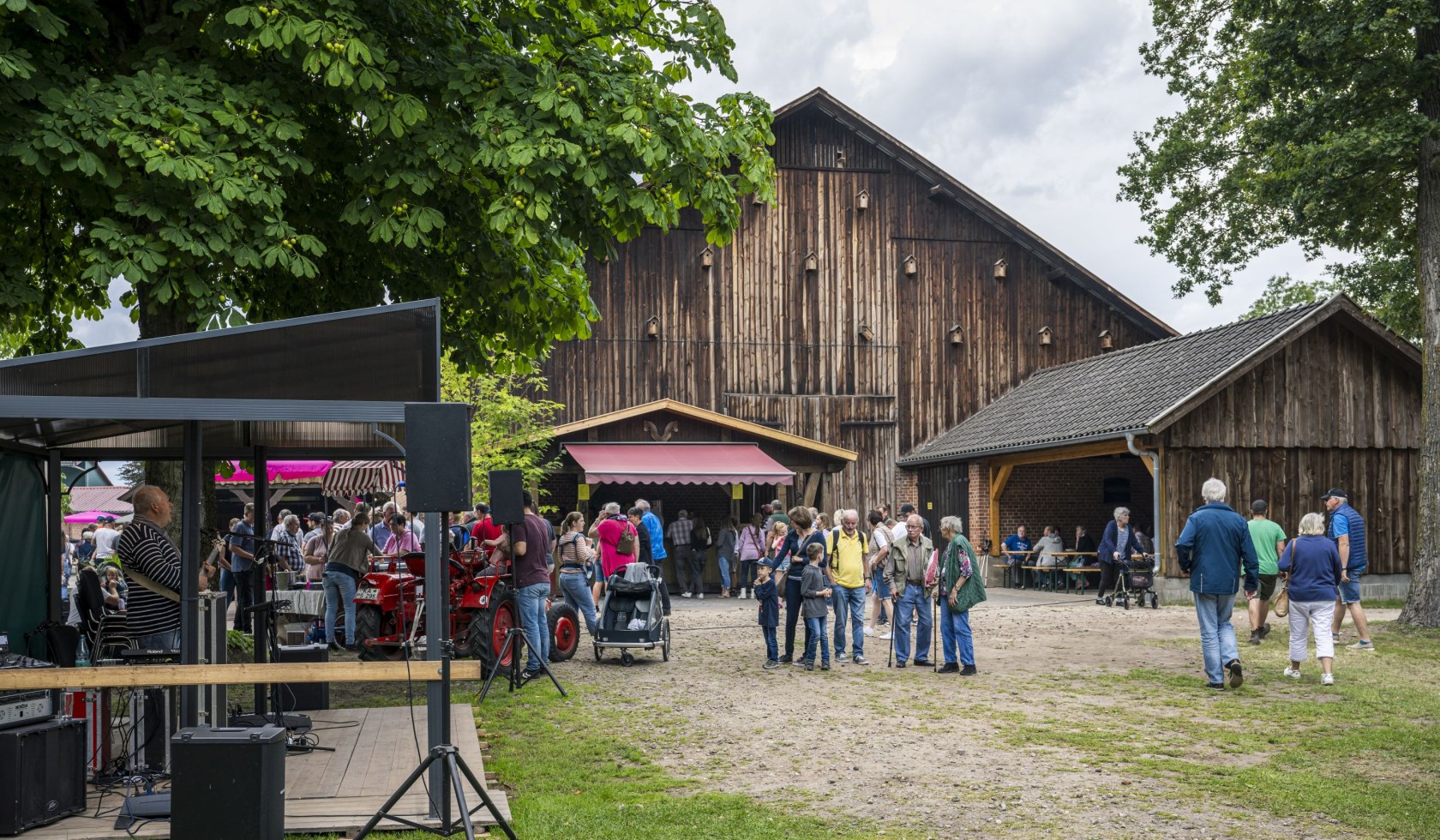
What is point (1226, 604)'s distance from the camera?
1143cm

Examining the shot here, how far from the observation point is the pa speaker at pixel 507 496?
1084 cm

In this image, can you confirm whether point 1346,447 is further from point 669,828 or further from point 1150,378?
point 669,828

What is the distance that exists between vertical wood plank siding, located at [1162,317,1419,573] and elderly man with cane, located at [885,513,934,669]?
30.9ft

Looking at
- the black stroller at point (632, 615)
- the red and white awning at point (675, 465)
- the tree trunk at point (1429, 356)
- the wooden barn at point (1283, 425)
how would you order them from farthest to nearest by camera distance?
the red and white awning at point (675, 465), the wooden barn at point (1283, 425), the tree trunk at point (1429, 356), the black stroller at point (632, 615)

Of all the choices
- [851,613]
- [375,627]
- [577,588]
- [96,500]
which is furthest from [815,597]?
[96,500]

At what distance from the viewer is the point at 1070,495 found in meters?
27.7

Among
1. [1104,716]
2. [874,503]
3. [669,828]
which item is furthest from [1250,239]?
[669,828]

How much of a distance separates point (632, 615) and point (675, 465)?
33.2ft

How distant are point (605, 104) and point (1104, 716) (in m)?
6.23

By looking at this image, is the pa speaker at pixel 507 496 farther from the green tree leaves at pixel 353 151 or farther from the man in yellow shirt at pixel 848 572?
the man in yellow shirt at pixel 848 572

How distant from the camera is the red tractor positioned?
12359 mm

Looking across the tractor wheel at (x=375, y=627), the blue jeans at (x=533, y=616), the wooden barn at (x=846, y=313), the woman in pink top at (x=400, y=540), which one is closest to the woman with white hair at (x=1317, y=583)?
the blue jeans at (x=533, y=616)

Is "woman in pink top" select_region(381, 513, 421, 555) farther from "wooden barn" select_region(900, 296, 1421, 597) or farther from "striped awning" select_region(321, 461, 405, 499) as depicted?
"wooden barn" select_region(900, 296, 1421, 597)

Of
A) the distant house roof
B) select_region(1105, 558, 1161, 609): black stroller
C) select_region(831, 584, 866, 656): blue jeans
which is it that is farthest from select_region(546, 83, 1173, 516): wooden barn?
select_region(831, 584, 866, 656): blue jeans
